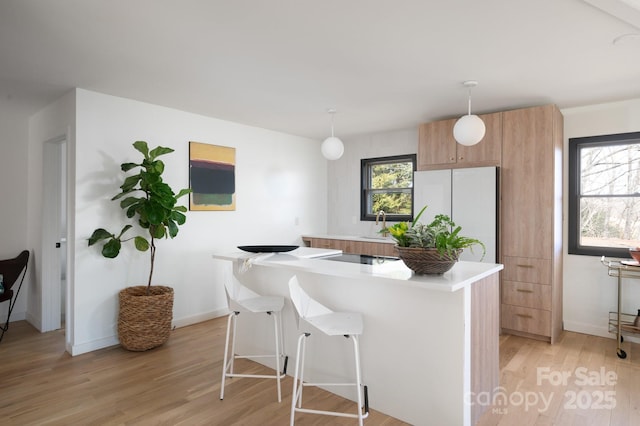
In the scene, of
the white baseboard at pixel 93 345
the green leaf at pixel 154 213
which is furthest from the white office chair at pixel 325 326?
the white baseboard at pixel 93 345

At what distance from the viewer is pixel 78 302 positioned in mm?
3377

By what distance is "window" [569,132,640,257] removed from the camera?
147 inches

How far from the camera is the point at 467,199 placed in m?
4.06

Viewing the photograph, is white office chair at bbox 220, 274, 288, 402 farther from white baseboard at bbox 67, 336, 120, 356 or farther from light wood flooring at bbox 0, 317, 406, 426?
white baseboard at bbox 67, 336, 120, 356

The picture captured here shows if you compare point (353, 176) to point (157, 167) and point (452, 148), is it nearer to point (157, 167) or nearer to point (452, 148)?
point (452, 148)

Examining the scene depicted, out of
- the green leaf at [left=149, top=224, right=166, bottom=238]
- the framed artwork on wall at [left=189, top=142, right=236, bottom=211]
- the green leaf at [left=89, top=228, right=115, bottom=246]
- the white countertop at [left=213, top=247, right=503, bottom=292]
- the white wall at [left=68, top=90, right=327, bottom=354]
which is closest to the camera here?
the white countertop at [left=213, top=247, right=503, bottom=292]

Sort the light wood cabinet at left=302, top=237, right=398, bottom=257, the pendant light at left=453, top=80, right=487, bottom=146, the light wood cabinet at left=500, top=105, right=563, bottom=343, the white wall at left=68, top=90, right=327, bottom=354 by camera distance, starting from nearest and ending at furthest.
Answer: the pendant light at left=453, top=80, right=487, bottom=146, the white wall at left=68, top=90, right=327, bottom=354, the light wood cabinet at left=500, top=105, right=563, bottom=343, the light wood cabinet at left=302, top=237, right=398, bottom=257

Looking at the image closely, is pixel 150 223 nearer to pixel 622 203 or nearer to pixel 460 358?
pixel 460 358

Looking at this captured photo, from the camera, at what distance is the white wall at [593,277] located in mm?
3707

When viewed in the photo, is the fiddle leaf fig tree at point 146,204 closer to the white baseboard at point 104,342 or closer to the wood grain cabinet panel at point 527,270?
the white baseboard at point 104,342

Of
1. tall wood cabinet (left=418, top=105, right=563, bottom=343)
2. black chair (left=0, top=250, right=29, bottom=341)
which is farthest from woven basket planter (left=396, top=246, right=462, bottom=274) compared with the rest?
black chair (left=0, top=250, right=29, bottom=341)

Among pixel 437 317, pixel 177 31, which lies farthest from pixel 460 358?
pixel 177 31

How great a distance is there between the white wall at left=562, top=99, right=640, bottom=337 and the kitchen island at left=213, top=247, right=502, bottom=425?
6.98 ft

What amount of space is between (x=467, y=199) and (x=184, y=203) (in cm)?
316
